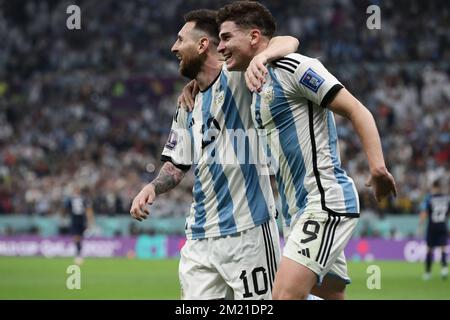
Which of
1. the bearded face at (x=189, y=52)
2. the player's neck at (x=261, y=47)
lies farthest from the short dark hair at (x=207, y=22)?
the player's neck at (x=261, y=47)

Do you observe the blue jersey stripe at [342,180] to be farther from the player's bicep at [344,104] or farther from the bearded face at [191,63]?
the bearded face at [191,63]

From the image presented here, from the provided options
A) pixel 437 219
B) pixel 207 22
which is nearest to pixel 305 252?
pixel 207 22

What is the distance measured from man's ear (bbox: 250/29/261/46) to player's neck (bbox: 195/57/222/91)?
1.95 ft

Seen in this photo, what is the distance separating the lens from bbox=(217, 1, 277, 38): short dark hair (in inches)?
235

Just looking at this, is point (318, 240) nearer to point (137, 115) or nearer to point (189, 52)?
point (189, 52)

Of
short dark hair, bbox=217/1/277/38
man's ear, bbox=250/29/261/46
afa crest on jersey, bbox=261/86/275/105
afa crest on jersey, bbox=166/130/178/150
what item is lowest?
afa crest on jersey, bbox=166/130/178/150

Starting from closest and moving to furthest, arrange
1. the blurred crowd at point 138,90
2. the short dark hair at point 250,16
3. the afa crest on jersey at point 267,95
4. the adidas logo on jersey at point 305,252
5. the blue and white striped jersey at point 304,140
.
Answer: the adidas logo on jersey at point 305,252
the blue and white striped jersey at point 304,140
the afa crest on jersey at point 267,95
the short dark hair at point 250,16
the blurred crowd at point 138,90

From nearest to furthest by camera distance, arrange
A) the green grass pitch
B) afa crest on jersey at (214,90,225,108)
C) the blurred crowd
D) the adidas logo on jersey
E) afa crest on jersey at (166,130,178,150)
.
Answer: the adidas logo on jersey < afa crest on jersey at (214,90,225,108) < afa crest on jersey at (166,130,178,150) < the green grass pitch < the blurred crowd

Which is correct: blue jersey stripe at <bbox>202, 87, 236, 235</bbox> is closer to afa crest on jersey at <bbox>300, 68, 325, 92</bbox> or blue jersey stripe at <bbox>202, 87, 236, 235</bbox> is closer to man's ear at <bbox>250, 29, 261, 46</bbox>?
man's ear at <bbox>250, 29, 261, 46</bbox>

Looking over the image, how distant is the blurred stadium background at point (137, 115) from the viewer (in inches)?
970

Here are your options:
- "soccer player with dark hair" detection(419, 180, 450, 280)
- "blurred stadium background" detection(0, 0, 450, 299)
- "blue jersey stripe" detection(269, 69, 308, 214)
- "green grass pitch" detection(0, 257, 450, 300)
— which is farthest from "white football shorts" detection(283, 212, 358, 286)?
"blurred stadium background" detection(0, 0, 450, 299)

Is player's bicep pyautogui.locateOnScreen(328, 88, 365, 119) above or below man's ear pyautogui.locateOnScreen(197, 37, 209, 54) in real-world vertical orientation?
below
